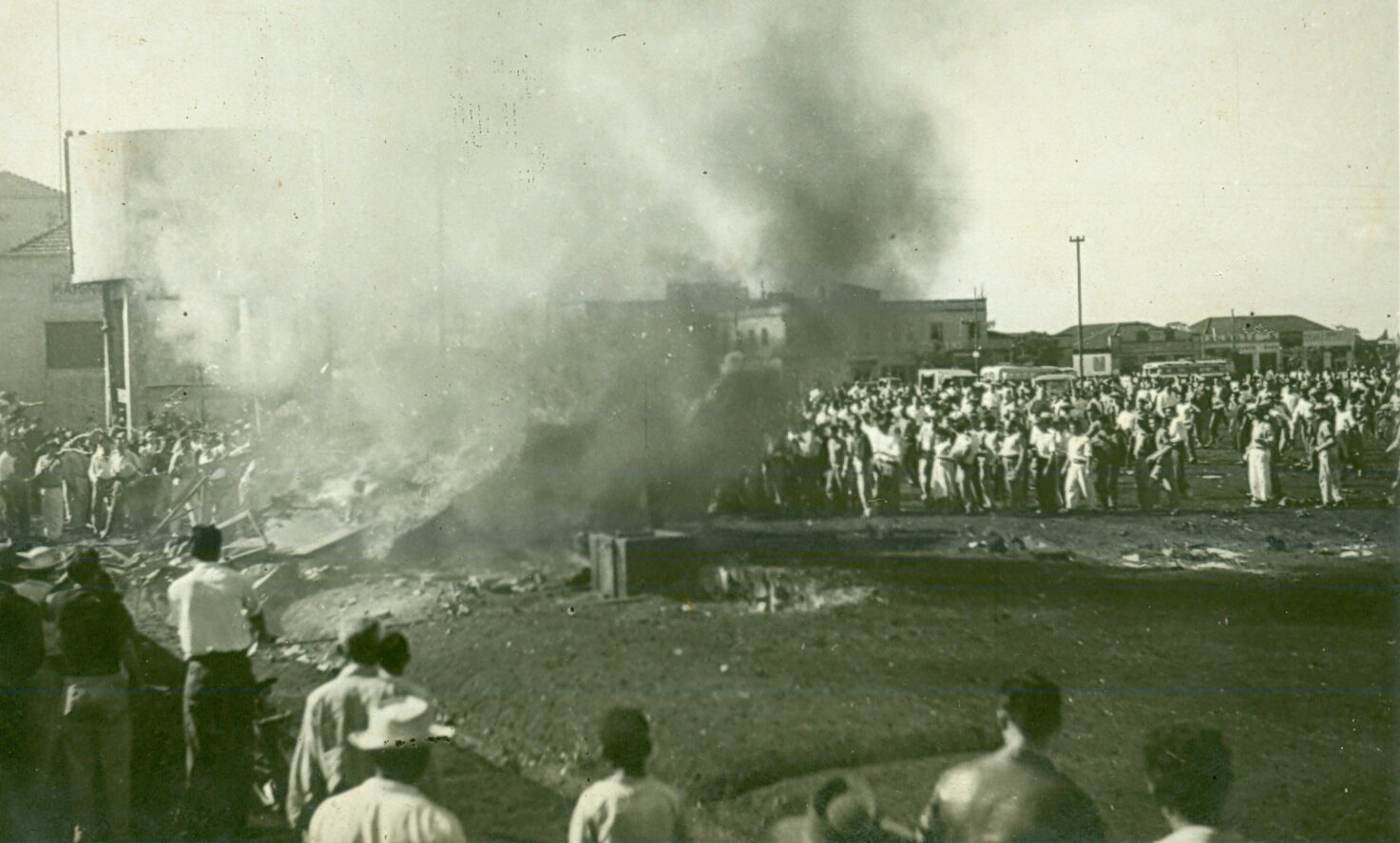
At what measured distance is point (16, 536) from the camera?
9.03m

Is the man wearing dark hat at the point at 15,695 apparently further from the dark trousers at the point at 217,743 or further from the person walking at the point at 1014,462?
the person walking at the point at 1014,462

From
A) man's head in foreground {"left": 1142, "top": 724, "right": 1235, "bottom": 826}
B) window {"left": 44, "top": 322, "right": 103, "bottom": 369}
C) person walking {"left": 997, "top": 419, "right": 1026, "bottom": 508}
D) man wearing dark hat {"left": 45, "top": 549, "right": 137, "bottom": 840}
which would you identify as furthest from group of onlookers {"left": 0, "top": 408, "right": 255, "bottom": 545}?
person walking {"left": 997, "top": 419, "right": 1026, "bottom": 508}

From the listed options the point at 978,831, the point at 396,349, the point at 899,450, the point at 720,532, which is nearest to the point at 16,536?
the point at 396,349

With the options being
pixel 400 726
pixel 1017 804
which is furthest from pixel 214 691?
pixel 1017 804

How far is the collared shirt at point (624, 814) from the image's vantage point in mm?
3311

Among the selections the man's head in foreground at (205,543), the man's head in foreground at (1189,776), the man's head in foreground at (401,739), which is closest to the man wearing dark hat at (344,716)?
the man's head in foreground at (401,739)

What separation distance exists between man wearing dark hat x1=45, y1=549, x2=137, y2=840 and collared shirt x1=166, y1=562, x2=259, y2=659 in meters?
0.33

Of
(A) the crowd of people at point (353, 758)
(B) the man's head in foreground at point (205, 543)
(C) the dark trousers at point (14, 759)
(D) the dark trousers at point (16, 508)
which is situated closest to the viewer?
(A) the crowd of people at point (353, 758)

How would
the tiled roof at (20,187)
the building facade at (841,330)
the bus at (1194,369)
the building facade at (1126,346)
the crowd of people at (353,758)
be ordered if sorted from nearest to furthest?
the crowd of people at (353,758)
the tiled roof at (20,187)
the building facade at (1126,346)
the bus at (1194,369)
the building facade at (841,330)

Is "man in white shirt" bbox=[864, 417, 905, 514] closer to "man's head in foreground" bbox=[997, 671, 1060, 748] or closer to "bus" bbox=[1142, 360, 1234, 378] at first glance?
"bus" bbox=[1142, 360, 1234, 378]

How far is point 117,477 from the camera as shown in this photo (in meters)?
9.40

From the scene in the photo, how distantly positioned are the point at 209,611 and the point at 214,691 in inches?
17.2

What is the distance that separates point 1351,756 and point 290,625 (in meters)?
7.88

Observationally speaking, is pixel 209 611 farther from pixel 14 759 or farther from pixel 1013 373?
pixel 1013 373
